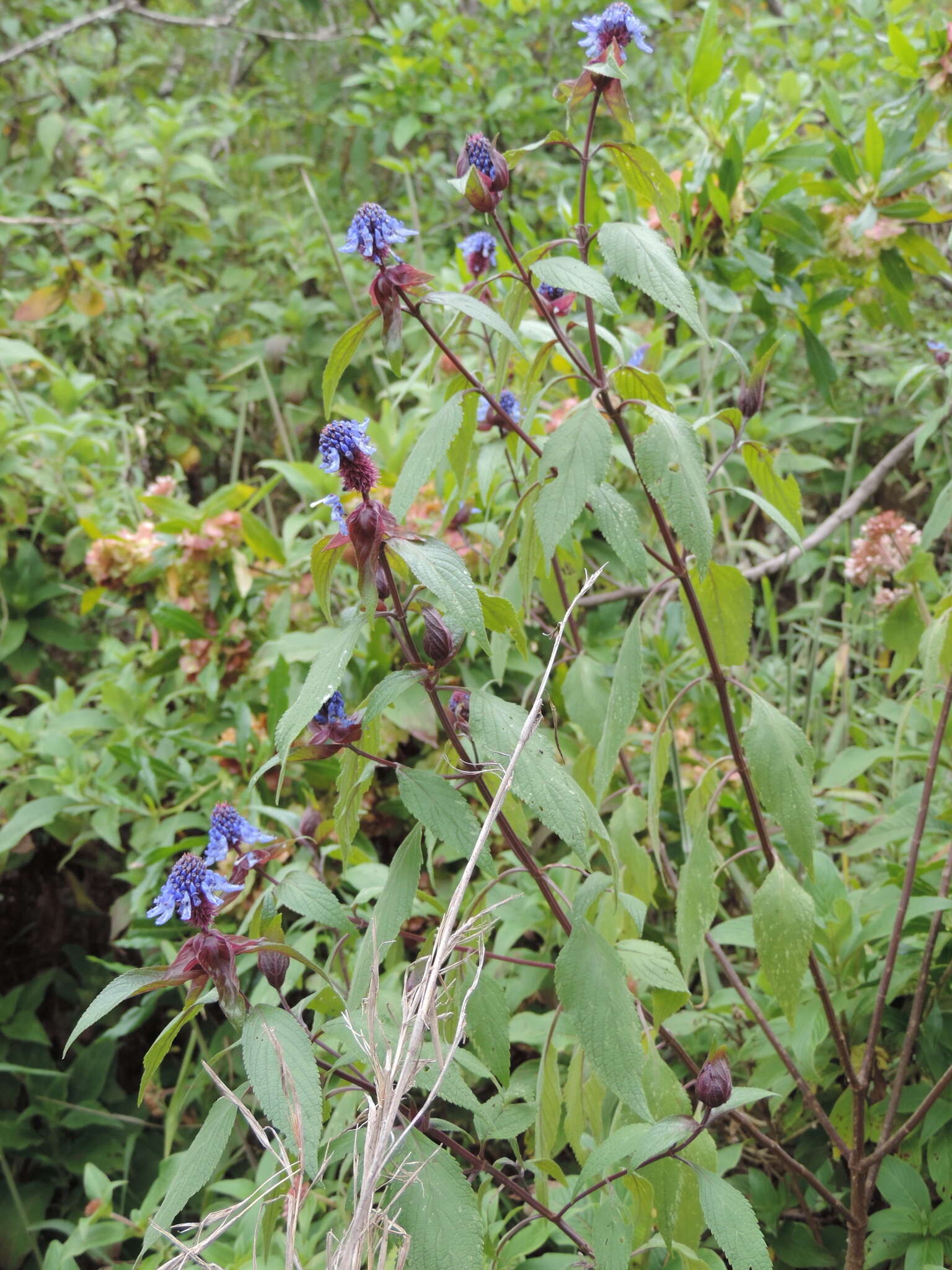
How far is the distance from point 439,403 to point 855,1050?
1.13 meters

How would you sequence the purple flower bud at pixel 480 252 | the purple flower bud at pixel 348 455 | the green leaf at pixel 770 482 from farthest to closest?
the purple flower bud at pixel 480 252 → the green leaf at pixel 770 482 → the purple flower bud at pixel 348 455

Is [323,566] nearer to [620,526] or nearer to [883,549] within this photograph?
[620,526]

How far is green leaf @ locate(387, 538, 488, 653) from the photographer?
Result: 23.1 inches

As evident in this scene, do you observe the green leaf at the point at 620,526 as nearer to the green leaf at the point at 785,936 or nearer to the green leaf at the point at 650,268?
the green leaf at the point at 650,268

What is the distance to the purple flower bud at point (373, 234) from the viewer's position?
0.68m

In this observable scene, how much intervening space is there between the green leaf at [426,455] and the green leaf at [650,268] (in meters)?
0.14

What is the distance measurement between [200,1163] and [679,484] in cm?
52

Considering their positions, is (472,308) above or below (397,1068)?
above

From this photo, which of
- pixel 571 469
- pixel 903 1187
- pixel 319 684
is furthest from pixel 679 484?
pixel 903 1187

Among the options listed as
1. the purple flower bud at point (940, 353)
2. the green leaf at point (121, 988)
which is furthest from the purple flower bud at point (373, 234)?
the purple flower bud at point (940, 353)

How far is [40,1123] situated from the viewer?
67.6 inches

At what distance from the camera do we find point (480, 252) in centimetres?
106

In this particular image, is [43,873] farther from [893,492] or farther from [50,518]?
[893,492]

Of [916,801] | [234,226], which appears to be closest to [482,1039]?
[916,801]
